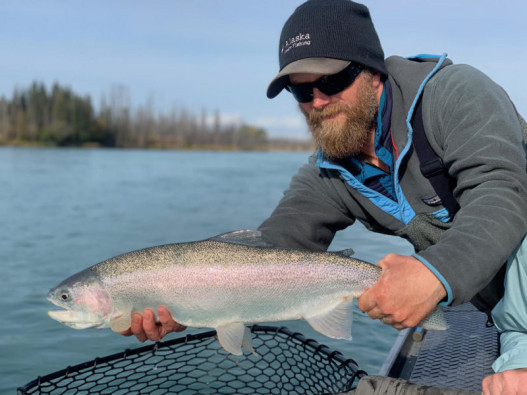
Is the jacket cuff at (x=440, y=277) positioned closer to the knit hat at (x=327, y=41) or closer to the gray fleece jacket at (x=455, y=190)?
the gray fleece jacket at (x=455, y=190)

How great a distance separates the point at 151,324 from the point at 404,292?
1.40 metres

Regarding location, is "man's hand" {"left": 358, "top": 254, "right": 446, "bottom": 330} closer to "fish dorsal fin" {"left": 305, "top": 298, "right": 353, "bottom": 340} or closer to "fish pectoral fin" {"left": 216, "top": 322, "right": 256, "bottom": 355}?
"fish dorsal fin" {"left": 305, "top": 298, "right": 353, "bottom": 340}

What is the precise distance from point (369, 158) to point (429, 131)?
631 mm

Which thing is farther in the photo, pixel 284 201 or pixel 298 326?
pixel 298 326

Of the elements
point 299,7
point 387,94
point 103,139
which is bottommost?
point 103,139

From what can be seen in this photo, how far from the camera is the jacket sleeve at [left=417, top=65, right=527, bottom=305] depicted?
89.7 inches

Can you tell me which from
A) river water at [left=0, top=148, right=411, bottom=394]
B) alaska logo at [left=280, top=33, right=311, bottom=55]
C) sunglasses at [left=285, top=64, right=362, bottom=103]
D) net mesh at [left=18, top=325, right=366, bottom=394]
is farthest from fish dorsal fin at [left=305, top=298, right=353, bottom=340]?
river water at [left=0, top=148, right=411, bottom=394]

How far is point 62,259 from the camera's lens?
32.6 ft

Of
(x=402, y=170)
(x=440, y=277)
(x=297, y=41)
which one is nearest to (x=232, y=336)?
(x=440, y=277)

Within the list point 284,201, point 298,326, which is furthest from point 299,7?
point 298,326

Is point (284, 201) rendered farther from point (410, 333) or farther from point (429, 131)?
point (410, 333)

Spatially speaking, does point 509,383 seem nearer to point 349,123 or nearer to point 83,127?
point 349,123

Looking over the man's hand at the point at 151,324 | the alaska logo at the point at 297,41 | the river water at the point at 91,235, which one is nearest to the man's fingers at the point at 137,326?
the man's hand at the point at 151,324

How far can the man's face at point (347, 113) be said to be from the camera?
3.24 metres
